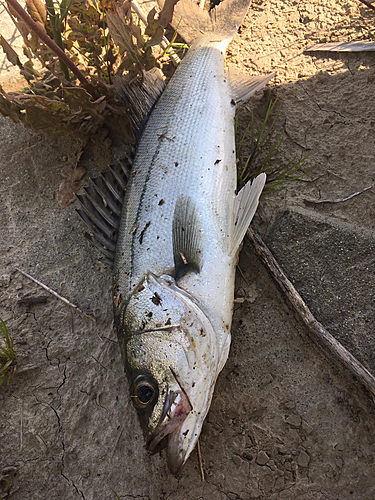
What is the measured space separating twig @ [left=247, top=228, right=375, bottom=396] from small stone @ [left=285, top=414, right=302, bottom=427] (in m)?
0.51

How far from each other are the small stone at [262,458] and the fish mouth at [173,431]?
682 millimetres

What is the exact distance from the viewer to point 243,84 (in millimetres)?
3182

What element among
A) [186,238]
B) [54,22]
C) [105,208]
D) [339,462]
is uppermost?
[54,22]

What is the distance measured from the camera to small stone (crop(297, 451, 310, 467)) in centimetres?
249

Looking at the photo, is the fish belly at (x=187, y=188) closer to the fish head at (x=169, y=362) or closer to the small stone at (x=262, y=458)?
the fish head at (x=169, y=362)

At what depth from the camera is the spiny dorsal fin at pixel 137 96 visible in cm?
306

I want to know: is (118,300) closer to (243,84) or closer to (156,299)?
(156,299)

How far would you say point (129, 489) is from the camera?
2.63 metres

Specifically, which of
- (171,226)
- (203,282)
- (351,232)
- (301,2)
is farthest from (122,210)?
(301,2)

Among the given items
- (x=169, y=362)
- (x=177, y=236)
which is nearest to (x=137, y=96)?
(x=177, y=236)

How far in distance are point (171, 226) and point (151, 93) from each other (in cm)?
133

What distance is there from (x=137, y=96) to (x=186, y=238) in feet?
4.64

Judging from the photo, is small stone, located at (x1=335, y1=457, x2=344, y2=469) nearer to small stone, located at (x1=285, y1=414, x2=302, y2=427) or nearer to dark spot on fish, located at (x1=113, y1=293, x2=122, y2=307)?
small stone, located at (x1=285, y1=414, x2=302, y2=427)

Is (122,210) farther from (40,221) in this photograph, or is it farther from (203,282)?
(40,221)
